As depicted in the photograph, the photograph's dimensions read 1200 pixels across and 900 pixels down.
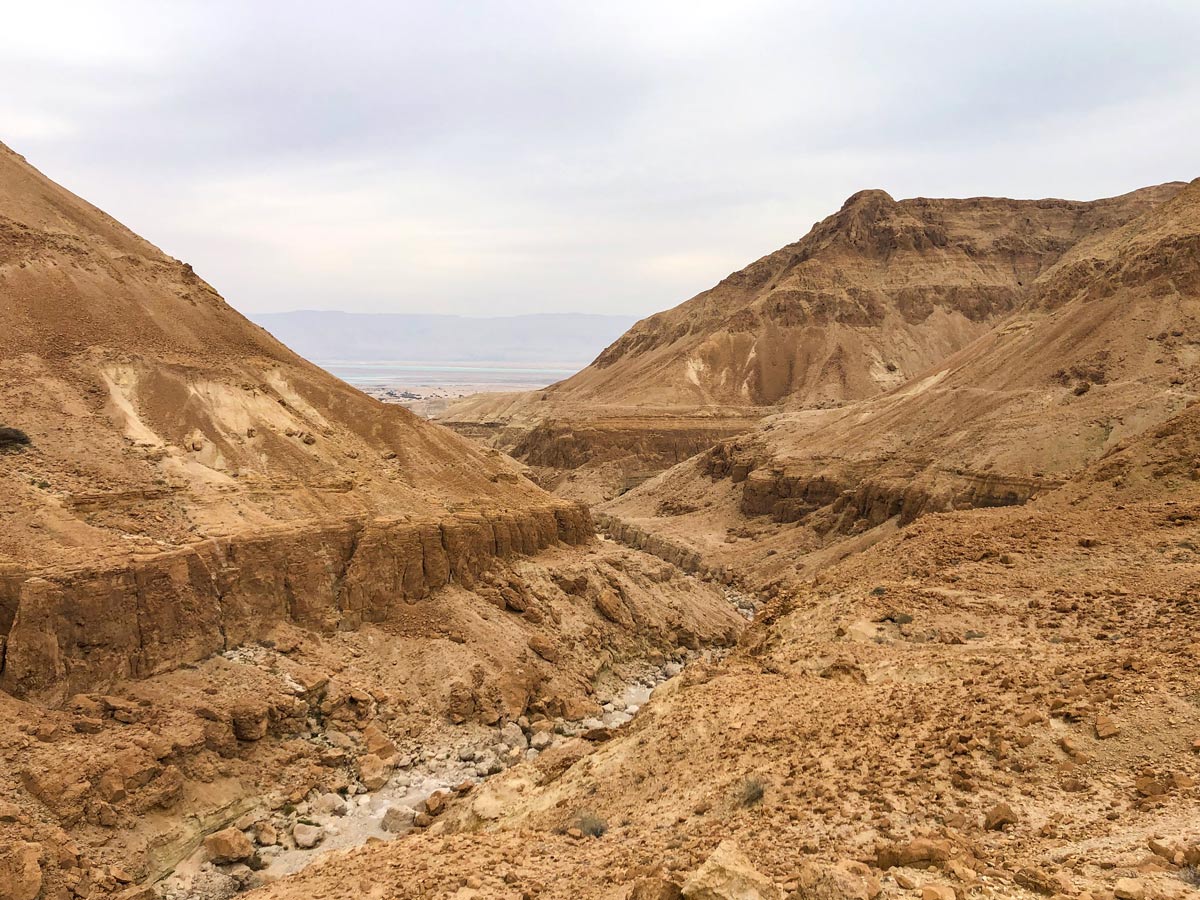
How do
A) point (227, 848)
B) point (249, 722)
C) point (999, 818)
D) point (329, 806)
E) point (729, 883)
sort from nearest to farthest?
point (729, 883), point (999, 818), point (227, 848), point (329, 806), point (249, 722)

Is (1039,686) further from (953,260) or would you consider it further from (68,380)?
(953,260)

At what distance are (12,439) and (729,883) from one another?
24809mm

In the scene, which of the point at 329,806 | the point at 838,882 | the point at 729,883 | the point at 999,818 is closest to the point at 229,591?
the point at 329,806

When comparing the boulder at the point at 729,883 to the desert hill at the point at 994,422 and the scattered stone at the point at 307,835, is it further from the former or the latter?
the desert hill at the point at 994,422

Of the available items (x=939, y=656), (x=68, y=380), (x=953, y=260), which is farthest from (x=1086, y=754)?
(x=953, y=260)

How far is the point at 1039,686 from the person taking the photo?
41.7 feet

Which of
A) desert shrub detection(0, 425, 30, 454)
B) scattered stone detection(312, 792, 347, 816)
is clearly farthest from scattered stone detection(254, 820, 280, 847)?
desert shrub detection(0, 425, 30, 454)

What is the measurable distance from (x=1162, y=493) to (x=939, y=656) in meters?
12.9

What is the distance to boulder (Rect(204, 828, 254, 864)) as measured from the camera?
1886cm

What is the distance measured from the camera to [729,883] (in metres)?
9.21

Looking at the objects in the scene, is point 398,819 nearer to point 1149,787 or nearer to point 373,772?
point 373,772

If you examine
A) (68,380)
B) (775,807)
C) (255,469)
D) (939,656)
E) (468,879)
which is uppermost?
(68,380)

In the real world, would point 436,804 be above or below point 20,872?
below

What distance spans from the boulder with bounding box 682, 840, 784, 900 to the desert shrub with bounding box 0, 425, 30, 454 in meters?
24.0
